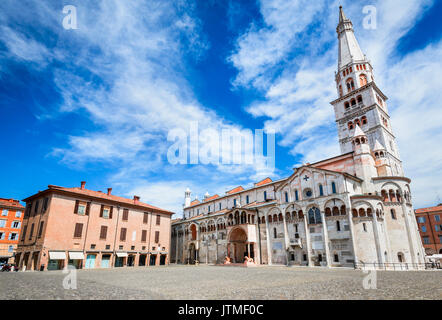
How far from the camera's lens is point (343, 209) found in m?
30.7

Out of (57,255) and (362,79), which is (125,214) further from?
(362,79)

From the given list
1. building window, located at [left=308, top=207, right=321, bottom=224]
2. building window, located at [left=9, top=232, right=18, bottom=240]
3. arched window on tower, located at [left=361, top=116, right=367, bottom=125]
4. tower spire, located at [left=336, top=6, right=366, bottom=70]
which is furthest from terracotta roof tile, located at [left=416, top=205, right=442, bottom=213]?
building window, located at [left=9, top=232, right=18, bottom=240]

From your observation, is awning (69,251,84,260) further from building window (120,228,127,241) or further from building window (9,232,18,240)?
building window (9,232,18,240)

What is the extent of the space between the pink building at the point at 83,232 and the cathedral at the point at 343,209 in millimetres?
14022

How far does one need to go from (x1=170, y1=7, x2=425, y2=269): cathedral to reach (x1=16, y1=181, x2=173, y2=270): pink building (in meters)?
14.0

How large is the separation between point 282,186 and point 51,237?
31612 mm

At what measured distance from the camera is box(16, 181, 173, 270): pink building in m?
30.6

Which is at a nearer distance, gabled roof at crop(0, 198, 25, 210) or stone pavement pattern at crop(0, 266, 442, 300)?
stone pavement pattern at crop(0, 266, 442, 300)

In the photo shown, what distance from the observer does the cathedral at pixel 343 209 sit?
29.6 m

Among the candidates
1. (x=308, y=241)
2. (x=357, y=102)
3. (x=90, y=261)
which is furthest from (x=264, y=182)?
(x=90, y=261)

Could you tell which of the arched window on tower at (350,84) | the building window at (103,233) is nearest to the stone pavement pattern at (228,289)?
the building window at (103,233)

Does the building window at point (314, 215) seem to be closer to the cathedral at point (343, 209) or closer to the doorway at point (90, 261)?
the cathedral at point (343, 209)

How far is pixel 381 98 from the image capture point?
43969mm
